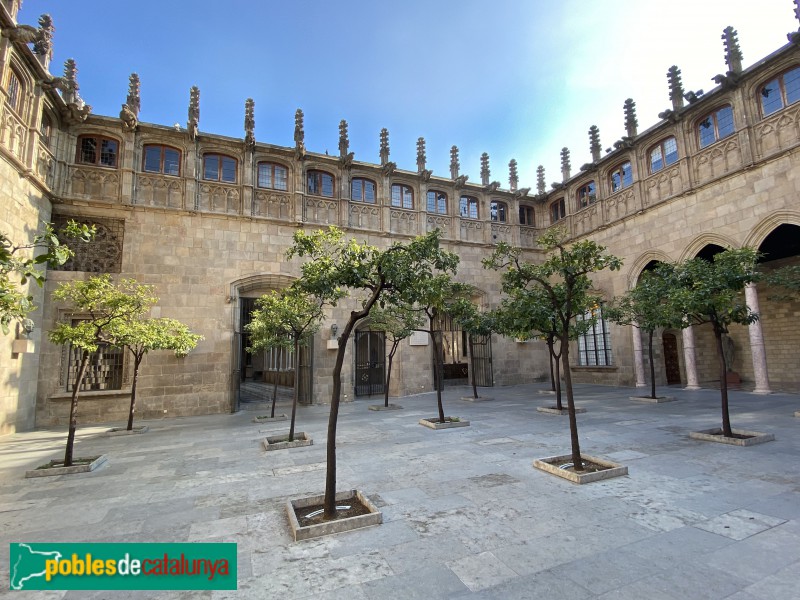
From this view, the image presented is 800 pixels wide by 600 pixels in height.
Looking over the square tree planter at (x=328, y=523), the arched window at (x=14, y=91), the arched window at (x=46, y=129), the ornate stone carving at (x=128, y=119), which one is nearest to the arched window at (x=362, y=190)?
the ornate stone carving at (x=128, y=119)

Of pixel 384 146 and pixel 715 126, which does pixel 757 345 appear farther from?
pixel 384 146

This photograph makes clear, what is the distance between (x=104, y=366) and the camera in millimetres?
12625

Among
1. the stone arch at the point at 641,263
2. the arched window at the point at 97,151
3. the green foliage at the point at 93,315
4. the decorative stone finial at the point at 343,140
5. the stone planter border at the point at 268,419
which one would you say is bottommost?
the stone planter border at the point at 268,419

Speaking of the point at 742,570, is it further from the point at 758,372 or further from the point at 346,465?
the point at 758,372

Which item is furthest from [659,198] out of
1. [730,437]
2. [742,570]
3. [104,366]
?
[104,366]

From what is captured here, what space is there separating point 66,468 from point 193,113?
484 inches

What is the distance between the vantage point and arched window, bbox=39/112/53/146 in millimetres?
11928

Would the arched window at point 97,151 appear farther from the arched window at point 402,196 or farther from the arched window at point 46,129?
the arched window at point 402,196

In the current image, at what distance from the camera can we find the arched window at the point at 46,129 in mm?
11928

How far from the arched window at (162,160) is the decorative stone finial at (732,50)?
19.1m

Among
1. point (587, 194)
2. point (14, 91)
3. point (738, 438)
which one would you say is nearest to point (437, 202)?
point (587, 194)

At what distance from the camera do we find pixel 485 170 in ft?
65.0

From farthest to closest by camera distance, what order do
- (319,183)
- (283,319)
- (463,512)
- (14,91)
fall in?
(319,183), (14,91), (283,319), (463,512)

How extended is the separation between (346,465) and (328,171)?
1305 cm
